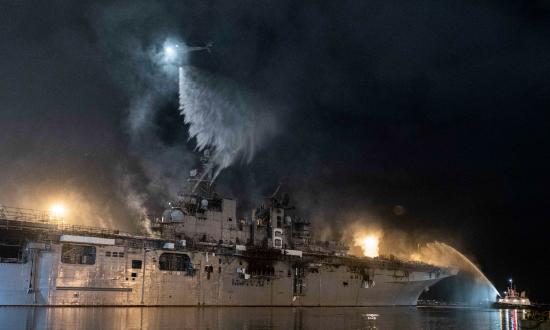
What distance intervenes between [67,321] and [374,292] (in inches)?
1371

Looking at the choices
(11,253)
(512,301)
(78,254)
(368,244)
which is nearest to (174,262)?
(78,254)

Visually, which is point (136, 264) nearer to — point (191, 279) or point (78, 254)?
point (78, 254)

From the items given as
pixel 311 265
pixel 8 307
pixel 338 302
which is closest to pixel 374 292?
pixel 338 302

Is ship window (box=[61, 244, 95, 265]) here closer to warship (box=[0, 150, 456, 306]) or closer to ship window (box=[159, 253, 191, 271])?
warship (box=[0, 150, 456, 306])

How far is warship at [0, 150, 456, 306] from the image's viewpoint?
112ft

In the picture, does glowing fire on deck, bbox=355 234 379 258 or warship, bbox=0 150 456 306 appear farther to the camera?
glowing fire on deck, bbox=355 234 379 258

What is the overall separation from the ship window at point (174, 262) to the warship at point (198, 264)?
72 mm

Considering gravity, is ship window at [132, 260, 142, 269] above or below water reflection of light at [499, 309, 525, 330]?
above

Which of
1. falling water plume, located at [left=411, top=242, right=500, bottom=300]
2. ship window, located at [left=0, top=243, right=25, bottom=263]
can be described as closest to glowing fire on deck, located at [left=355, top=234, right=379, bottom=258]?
falling water plume, located at [left=411, top=242, right=500, bottom=300]

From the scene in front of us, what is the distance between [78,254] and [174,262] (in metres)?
6.90

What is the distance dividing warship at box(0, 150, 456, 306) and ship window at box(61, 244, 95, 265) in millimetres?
63

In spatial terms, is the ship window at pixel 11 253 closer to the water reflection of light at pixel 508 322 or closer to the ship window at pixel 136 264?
the ship window at pixel 136 264

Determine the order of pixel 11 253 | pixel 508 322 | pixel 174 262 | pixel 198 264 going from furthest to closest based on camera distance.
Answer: pixel 198 264, pixel 174 262, pixel 11 253, pixel 508 322

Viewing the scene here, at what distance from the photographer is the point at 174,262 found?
39562 millimetres
